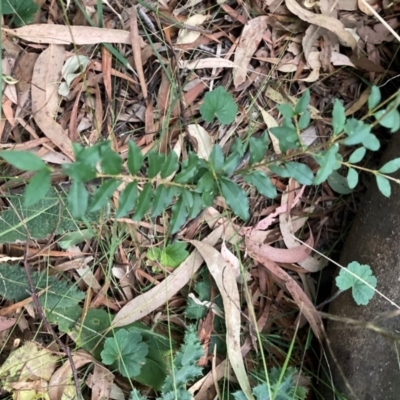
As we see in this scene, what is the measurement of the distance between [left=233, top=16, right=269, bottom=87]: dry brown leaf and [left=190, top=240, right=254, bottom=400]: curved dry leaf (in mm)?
397

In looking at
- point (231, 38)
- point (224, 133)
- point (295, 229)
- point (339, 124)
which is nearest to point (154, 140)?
point (224, 133)

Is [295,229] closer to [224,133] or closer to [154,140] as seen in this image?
[224,133]

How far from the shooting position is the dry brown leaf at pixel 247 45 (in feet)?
3.73

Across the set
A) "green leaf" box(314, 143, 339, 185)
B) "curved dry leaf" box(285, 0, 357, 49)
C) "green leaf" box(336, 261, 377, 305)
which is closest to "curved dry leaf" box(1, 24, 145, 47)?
"curved dry leaf" box(285, 0, 357, 49)

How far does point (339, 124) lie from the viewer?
0.70m

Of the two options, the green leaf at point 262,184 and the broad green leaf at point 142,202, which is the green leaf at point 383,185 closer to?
the green leaf at point 262,184

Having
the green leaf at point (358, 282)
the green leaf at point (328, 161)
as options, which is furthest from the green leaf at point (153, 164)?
the green leaf at point (358, 282)

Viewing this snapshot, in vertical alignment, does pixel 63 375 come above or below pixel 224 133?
below

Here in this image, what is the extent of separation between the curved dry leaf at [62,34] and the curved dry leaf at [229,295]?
1.65 ft

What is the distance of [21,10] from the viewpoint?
1.07 m

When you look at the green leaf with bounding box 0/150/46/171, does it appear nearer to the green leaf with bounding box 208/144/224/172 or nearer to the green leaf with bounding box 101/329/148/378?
the green leaf with bounding box 208/144/224/172

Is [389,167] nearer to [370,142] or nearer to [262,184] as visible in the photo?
[370,142]

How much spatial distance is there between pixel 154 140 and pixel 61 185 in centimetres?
23

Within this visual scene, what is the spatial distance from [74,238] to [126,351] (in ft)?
0.92
